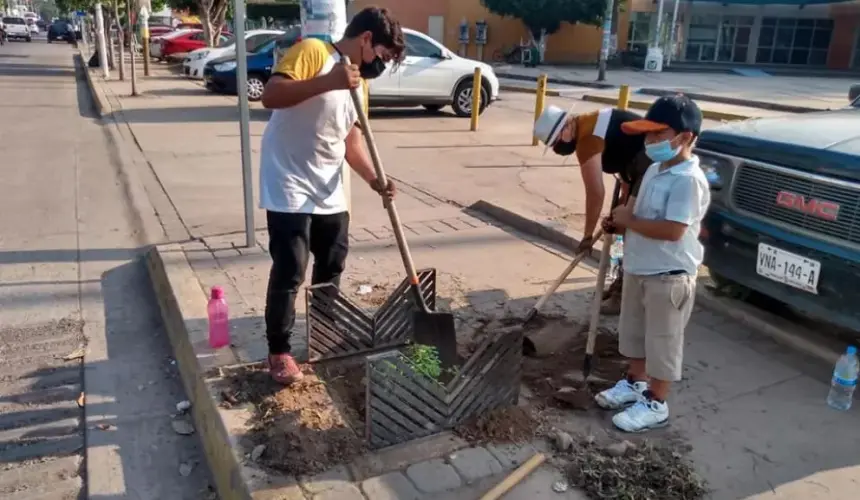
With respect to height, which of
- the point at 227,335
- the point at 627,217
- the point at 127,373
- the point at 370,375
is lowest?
the point at 127,373

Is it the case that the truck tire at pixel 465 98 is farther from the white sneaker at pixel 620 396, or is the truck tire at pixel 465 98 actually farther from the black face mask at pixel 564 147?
the white sneaker at pixel 620 396

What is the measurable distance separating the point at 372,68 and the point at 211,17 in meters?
29.2

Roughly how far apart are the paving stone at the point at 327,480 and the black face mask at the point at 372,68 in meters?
1.66

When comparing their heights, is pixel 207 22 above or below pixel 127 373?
above

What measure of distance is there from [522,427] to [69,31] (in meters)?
58.5

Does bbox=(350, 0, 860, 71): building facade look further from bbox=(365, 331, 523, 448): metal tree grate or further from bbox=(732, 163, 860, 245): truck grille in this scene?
bbox=(365, 331, 523, 448): metal tree grate

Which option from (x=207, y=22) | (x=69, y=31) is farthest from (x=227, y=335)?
(x=69, y=31)

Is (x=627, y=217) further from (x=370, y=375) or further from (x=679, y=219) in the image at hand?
(x=370, y=375)

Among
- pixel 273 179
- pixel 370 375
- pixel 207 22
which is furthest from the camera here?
pixel 207 22

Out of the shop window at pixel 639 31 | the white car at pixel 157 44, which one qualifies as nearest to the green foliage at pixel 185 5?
the white car at pixel 157 44

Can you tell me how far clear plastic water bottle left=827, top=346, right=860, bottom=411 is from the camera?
3.54m

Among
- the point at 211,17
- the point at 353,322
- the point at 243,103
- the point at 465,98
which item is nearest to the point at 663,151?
the point at 353,322

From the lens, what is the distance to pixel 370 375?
9.61 feet

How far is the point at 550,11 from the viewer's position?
35375 mm
